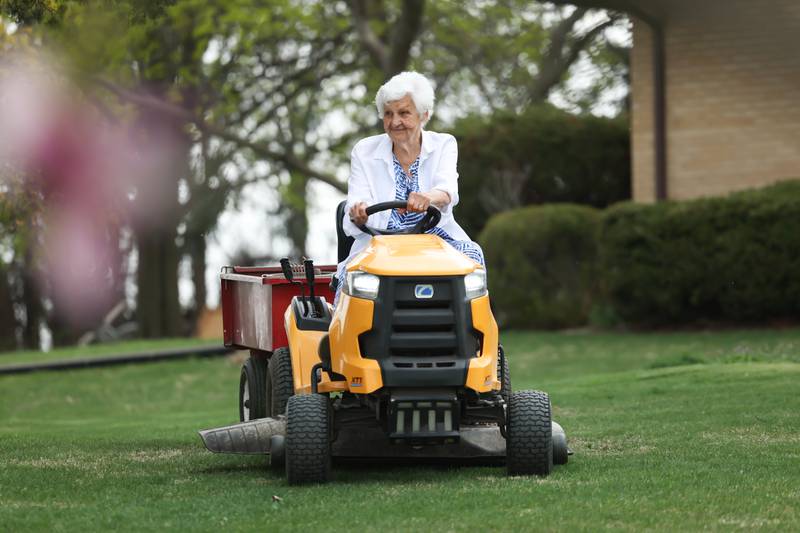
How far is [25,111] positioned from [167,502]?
8777 millimetres

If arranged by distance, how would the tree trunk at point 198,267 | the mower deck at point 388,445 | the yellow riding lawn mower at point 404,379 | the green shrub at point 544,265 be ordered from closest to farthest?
1. the yellow riding lawn mower at point 404,379
2. the mower deck at point 388,445
3. the green shrub at point 544,265
4. the tree trunk at point 198,267

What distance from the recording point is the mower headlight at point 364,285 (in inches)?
270

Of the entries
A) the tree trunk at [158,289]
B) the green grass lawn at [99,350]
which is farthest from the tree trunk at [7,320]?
the green grass lawn at [99,350]

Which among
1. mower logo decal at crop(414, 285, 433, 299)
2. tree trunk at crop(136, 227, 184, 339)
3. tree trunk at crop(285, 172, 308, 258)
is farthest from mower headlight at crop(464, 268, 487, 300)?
tree trunk at crop(285, 172, 308, 258)

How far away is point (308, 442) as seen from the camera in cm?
698

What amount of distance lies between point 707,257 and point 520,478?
12707mm

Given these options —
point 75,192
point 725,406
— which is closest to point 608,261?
point 75,192

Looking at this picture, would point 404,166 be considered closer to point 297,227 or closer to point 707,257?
point 707,257

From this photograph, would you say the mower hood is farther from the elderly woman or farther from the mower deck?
the mower deck

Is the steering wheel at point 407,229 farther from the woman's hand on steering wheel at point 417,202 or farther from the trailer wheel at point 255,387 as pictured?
the trailer wheel at point 255,387

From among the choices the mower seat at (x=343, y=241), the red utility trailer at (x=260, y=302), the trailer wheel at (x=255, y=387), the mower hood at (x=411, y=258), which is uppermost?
the mower seat at (x=343, y=241)

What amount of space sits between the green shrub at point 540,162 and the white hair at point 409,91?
56.7 ft

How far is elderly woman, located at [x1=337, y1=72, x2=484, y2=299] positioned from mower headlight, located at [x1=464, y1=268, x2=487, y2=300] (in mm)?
528

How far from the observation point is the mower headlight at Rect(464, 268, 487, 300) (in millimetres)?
6875
